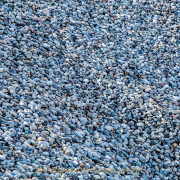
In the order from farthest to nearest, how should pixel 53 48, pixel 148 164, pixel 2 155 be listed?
pixel 53 48 < pixel 148 164 < pixel 2 155

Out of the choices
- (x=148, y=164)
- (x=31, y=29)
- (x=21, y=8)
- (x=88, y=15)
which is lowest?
(x=148, y=164)

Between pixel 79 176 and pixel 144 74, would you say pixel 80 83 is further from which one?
pixel 79 176

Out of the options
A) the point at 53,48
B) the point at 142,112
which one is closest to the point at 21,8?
the point at 53,48

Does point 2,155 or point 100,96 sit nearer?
point 2,155

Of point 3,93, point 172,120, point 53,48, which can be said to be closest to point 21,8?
point 53,48

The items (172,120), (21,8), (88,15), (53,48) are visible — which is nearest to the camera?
(172,120)

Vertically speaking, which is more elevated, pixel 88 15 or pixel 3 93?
pixel 88 15

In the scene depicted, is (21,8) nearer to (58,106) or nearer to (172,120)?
(58,106)
